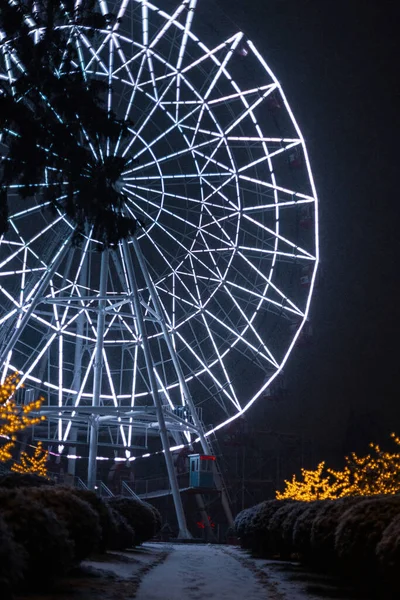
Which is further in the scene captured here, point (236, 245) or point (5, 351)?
point (236, 245)

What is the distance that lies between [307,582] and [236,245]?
75.8ft

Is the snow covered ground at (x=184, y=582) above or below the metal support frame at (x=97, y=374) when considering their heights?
below

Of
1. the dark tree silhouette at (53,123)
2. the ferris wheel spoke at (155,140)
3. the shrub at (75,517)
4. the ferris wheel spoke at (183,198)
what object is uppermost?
the ferris wheel spoke at (155,140)

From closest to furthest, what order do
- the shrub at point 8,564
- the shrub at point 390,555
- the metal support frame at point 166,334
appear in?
the shrub at point 8,564
the shrub at point 390,555
the metal support frame at point 166,334

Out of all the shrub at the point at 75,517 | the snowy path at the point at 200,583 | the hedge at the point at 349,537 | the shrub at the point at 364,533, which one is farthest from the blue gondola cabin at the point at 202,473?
the shrub at the point at 364,533

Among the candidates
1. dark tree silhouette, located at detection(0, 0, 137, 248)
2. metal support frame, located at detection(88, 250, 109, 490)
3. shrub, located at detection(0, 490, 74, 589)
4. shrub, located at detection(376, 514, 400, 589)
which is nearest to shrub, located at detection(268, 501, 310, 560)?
shrub, located at detection(376, 514, 400, 589)

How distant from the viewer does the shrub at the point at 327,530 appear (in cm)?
1652

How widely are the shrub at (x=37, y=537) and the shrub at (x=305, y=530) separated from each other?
7.92 meters

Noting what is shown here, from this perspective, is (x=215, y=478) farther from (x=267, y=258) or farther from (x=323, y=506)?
(x=323, y=506)

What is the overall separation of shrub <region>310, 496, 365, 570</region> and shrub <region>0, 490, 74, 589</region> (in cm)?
630

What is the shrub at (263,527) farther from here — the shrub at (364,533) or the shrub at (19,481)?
the shrub at (364,533)

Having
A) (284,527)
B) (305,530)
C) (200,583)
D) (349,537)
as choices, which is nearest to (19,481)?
(200,583)

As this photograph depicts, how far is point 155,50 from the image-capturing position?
34.6 meters

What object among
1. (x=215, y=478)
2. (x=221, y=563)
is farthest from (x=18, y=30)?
(x=215, y=478)
